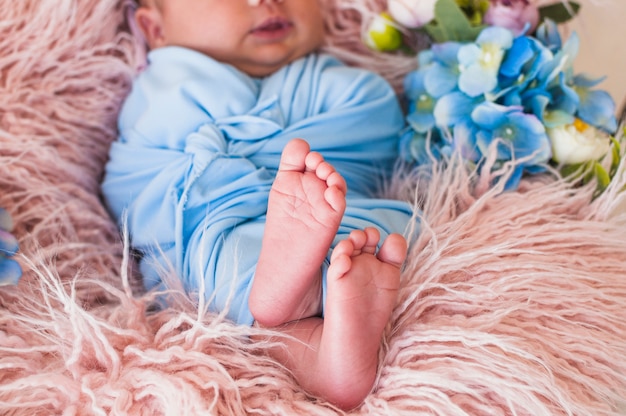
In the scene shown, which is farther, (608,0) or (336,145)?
(608,0)

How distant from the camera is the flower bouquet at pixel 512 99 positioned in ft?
3.06

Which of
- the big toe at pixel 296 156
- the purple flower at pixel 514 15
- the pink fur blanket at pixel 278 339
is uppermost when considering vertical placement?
the purple flower at pixel 514 15

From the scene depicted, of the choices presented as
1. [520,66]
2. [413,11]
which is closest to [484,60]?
[520,66]

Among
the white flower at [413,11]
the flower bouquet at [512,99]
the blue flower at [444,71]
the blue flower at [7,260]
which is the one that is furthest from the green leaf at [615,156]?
the blue flower at [7,260]

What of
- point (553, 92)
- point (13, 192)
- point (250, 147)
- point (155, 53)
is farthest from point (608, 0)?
point (13, 192)

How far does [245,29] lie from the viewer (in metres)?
1.06

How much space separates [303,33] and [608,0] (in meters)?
0.59

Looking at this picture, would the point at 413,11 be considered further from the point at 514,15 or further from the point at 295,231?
the point at 295,231

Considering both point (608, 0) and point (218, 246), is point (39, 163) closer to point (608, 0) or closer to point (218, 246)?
point (218, 246)

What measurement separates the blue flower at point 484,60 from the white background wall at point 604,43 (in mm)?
383

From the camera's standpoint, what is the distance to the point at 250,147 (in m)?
0.95

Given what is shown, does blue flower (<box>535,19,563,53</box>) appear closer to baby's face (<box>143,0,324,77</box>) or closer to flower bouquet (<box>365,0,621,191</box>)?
flower bouquet (<box>365,0,621,191</box>)

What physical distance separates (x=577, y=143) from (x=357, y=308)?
51 cm

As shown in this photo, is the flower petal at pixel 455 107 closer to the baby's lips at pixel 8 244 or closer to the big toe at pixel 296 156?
the big toe at pixel 296 156
